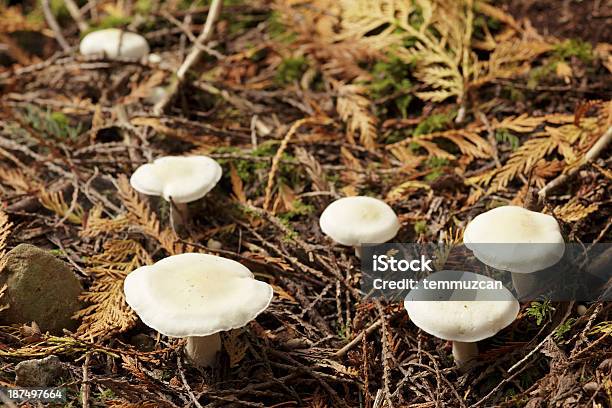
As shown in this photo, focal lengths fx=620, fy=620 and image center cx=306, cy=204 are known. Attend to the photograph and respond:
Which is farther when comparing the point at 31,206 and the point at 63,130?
the point at 63,130

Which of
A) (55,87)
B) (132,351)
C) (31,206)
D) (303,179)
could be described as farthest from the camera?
(55,87)

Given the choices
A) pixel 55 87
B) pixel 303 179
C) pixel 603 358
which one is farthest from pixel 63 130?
pixel 603 358

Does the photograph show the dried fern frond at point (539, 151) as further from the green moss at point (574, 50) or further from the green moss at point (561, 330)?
the green moss at point (561, 330)

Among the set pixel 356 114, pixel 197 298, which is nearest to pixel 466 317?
pixel 197 298

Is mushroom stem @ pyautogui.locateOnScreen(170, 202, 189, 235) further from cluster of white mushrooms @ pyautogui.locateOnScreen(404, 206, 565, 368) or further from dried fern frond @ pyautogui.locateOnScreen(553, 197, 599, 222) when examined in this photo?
dried fern frond @ pyautogui.locateOnScreen(553, 197, 599, 222)

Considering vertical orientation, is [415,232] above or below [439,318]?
below

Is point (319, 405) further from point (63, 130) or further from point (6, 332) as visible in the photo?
point (63, 130)

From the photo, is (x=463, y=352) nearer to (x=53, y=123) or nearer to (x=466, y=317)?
(x=466, y=317)
